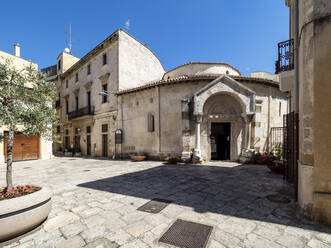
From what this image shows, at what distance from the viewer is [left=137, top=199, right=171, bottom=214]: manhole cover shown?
12.7 ft

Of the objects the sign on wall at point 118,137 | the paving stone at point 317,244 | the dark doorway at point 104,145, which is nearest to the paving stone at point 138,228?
the paving stone at point 317,244

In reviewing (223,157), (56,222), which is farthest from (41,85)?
(223,157)

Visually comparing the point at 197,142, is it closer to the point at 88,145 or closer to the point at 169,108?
the point at 169,108

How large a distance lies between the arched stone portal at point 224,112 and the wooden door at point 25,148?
45.9 feet

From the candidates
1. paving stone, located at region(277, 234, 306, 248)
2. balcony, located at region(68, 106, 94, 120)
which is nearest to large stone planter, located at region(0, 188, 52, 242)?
paving stone, located at region(277, 234, 306, 248)

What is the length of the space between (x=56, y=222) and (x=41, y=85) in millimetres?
3199

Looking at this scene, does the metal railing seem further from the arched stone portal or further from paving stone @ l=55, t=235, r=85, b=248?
paving stone @ l=55, t=235, r=85, b=248

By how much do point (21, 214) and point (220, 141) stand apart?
11.7 metres

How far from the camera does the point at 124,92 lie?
1400 cm

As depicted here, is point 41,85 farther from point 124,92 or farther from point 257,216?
point 124,92

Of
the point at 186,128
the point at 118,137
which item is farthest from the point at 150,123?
the point at 186,128

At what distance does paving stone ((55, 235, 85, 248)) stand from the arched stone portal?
8.47m

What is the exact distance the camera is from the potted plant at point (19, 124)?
106 inches

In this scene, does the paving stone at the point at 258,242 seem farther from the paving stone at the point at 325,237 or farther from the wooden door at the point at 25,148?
the wooden door at the point at 25,148
